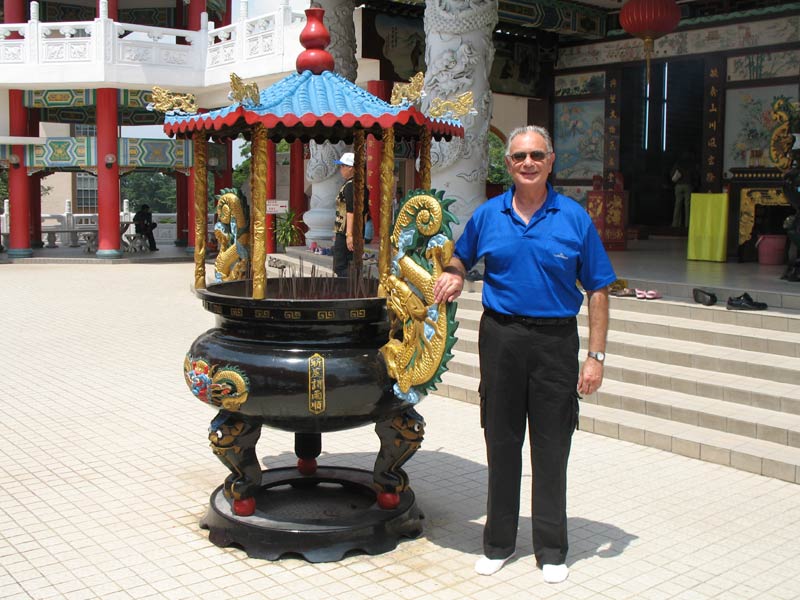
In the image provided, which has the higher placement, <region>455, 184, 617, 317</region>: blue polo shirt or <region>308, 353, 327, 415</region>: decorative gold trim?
<region>455, 184, 617, 317</region>: blue polo shirt

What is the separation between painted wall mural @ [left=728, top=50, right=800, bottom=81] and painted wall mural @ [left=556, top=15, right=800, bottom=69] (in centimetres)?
16

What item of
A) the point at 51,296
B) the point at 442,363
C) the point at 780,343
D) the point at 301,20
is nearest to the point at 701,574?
the point at 442,363

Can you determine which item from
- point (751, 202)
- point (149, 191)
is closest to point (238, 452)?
point (751, 202)

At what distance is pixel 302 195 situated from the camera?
18.8 metres

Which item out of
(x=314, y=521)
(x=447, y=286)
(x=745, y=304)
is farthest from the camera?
(x=745, y=304)

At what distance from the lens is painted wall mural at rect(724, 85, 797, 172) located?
1294 centimetres

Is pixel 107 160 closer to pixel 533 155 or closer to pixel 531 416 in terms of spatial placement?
pixel 533 155

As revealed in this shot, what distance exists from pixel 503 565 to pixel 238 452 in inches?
51.7

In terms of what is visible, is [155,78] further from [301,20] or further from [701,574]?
[701,574]

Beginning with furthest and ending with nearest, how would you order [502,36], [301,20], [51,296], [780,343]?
[301,20], [502,36], [51,296], [780,343]

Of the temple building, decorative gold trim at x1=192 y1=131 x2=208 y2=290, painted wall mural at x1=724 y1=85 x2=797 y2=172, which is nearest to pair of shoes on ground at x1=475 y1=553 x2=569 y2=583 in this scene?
decorative gold trim at x1=192 y1=131 x2=208 y2=290

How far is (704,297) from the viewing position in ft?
25.0

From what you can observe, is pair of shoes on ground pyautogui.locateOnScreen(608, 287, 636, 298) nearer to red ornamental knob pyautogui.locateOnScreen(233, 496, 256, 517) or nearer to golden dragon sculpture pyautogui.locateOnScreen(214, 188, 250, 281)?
golden dragon sculpture pyautogui.locateOnScreen(214, 188, 250, 281)

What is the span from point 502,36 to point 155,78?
301 inches
